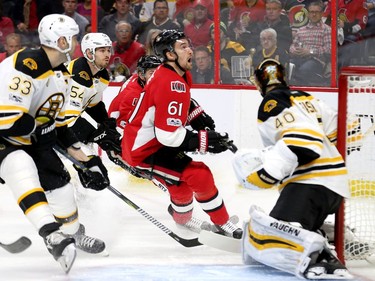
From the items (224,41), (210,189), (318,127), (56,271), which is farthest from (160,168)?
(224,41)

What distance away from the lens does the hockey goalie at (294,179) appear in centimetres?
320

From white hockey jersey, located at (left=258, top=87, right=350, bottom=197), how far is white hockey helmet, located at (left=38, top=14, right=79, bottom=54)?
0.84 metres

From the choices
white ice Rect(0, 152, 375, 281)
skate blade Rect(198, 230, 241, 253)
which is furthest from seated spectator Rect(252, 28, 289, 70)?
skate blade Rect(198, 230, 241, 253)

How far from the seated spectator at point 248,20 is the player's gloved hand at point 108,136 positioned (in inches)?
60.7

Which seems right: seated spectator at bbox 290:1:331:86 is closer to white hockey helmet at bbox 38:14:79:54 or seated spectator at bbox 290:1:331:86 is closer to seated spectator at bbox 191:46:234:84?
seated spectator at bbox 191:46:234:84

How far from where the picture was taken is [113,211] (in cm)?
504

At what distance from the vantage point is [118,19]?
6.39 meters

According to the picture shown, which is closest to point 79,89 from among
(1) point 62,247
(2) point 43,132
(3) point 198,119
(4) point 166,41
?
(3) point 198,119

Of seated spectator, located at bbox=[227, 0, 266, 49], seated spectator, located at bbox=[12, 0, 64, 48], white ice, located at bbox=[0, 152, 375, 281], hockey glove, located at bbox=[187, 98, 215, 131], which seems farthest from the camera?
seated spectator, located at bbox=[12, 0, 64, 48]

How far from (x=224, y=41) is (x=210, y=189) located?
229 cm

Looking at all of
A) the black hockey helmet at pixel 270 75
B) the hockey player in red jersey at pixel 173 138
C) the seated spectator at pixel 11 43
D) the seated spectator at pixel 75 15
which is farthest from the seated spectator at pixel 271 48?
the black hockey helmet at pixel 270 75

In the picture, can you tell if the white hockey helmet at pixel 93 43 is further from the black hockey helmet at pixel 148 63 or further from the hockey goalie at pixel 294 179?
the hockey goalie at pixel 294 179

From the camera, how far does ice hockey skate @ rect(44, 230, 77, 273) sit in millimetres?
3361

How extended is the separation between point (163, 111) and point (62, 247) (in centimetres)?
84
